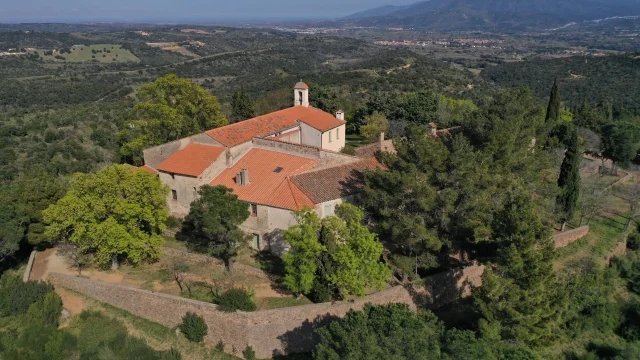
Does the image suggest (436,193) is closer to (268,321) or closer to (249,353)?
(268,321)

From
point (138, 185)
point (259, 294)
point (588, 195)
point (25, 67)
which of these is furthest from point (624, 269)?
point (25, 67)

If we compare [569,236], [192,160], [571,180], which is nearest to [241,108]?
[192,160]

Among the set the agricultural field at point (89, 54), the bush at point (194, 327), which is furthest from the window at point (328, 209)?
the agricultural field at point (89, 54)

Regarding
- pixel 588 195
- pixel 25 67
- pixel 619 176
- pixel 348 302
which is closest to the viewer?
pixel 348 302

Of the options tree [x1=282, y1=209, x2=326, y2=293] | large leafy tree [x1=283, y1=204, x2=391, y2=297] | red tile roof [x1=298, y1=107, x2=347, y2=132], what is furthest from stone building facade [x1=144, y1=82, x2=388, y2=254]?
red tile roof [x1=298, y1=107, x2=347, y2=132]

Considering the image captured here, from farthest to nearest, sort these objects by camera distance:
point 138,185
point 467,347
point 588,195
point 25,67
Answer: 1. point 25,67
2. point 588,195
3. point 138,185
4. point 467,347

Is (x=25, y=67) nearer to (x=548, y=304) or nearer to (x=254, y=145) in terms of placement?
(x=254, y=145)
